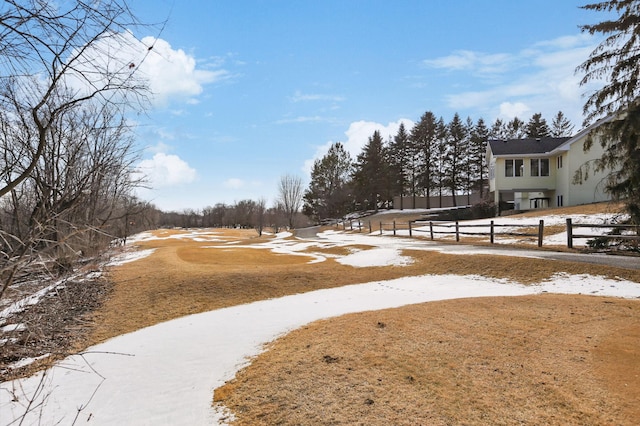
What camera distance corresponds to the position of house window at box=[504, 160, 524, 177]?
→ 3198cm

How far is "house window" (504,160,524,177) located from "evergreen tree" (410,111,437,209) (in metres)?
21.4

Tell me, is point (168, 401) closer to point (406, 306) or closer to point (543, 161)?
point (406, 306)

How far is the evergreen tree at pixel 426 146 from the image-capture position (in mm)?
53531

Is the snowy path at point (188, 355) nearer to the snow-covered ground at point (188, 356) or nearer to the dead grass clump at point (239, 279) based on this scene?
the snow-covered ground at point (188, 356)

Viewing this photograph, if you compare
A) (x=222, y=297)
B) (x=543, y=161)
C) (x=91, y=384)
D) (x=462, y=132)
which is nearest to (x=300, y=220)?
(x=462, y=132)

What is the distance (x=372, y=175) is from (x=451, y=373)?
53333 mm

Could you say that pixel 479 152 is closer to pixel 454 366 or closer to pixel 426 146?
pixel 426 146

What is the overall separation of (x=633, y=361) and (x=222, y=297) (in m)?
9.32

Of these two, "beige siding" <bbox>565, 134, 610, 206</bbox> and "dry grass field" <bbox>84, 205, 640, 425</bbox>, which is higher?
"beige siding" <bbox>565, 134, 610, 206</bbox>

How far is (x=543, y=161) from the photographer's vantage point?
31641mm

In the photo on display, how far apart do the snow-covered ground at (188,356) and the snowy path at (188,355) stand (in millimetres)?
14

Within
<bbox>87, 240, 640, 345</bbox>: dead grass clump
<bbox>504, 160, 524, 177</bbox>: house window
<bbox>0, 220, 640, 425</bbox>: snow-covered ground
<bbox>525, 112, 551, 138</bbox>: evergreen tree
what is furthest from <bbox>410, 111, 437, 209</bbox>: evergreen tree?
<bbox>0, 220, 640, 425</bbox>: snow-covered ground

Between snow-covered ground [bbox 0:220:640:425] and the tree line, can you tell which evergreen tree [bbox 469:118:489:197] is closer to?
the tree line

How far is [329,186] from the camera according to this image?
6222 centimetres
